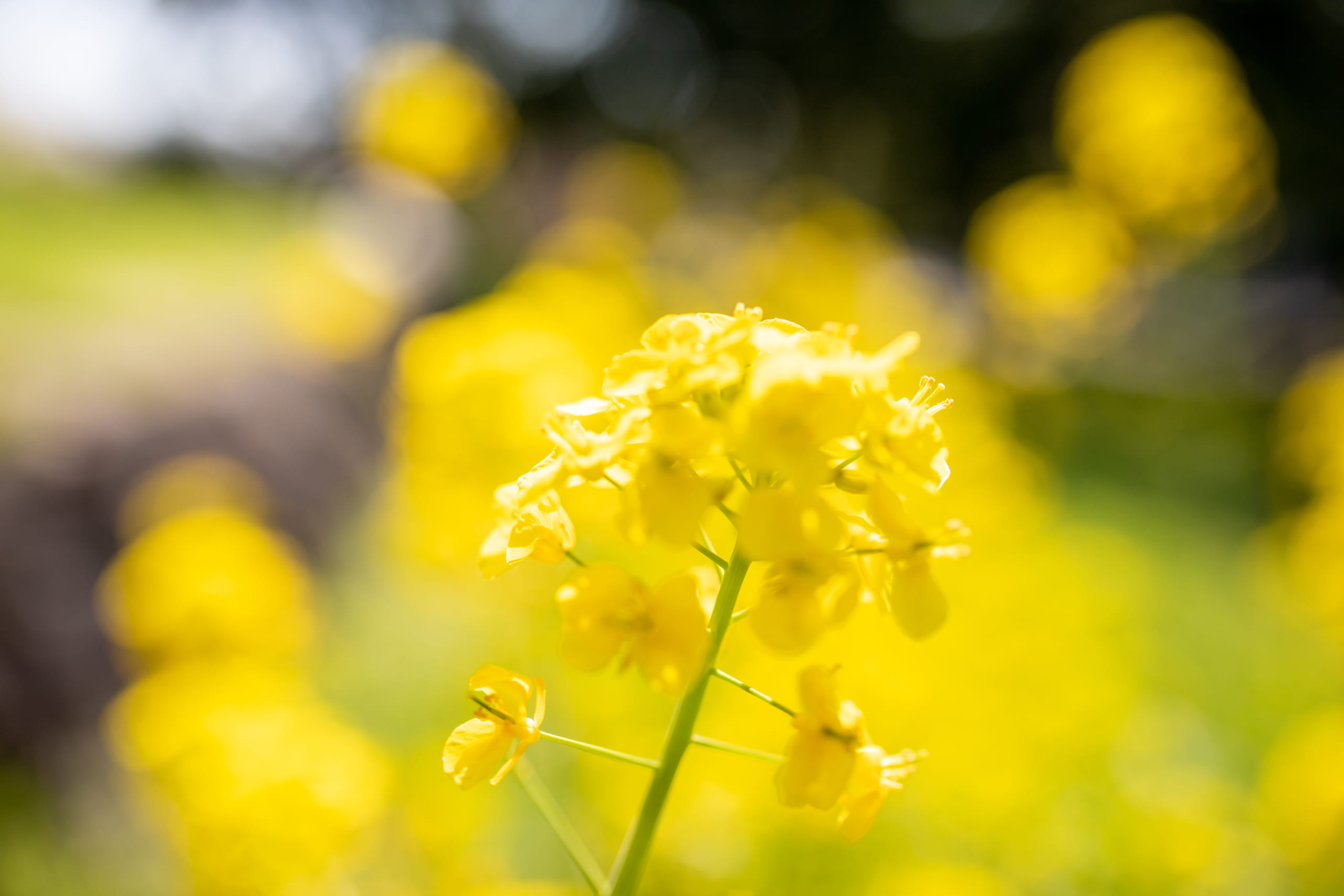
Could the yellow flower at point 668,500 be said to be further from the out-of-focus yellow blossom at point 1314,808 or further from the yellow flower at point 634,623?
the out-of-focus yellow blossom at point 1314,808

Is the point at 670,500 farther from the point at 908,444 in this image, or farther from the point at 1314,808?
the point at 1314,808

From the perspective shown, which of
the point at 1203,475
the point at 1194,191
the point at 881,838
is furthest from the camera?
the point at 1203,475

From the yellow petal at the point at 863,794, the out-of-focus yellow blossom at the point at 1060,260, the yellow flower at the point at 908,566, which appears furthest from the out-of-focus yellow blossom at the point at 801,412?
the out-of-focus yellow blossom at the point at 1060,260

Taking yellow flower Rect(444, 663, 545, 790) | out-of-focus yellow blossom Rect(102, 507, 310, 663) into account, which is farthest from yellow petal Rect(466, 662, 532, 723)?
out-of-focus yellow blossom Rect(102, 507, 310, 663)

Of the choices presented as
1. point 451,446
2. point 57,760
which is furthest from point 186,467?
point 451,446

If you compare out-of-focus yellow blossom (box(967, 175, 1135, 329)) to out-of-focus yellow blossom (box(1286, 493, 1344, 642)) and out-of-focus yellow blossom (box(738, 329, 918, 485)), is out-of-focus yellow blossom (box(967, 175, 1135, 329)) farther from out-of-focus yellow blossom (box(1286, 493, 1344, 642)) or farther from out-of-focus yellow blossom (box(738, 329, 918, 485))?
out-of-focus yellow blossom (box(738, 329, 918, 485))

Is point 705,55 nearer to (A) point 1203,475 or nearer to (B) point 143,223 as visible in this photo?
(B) point 143,223
